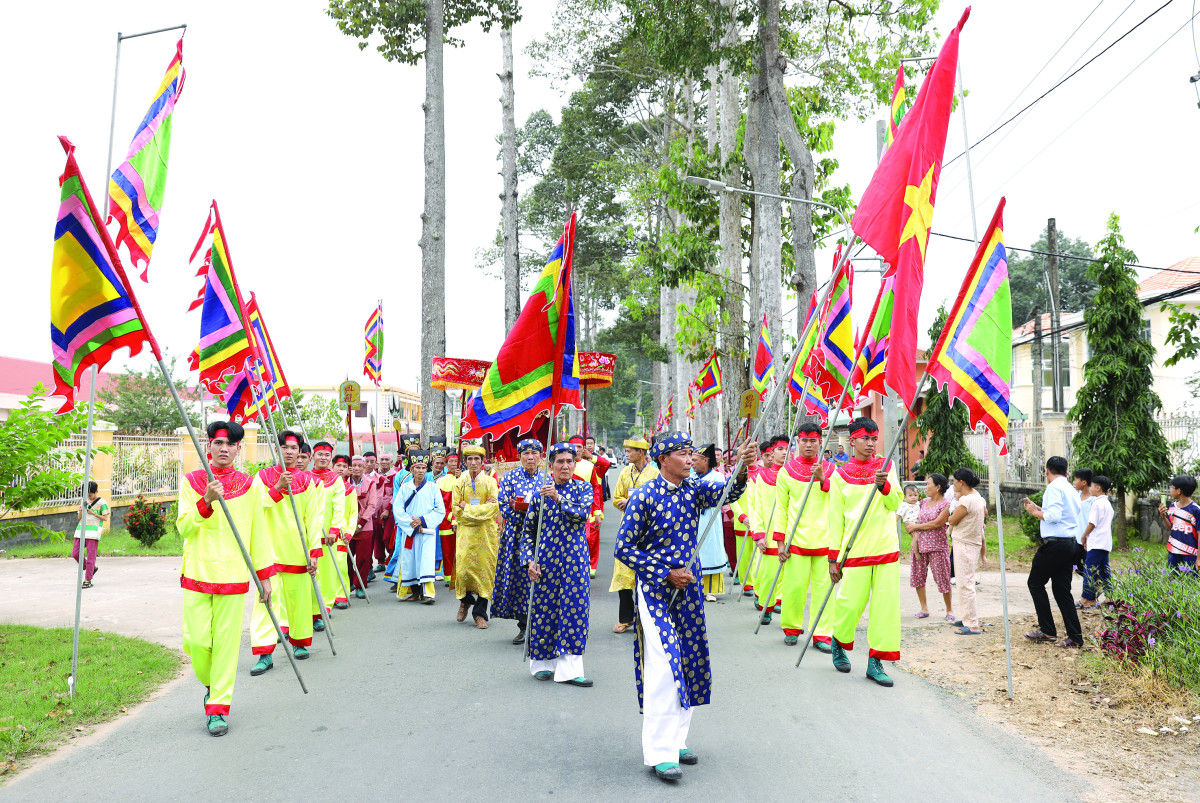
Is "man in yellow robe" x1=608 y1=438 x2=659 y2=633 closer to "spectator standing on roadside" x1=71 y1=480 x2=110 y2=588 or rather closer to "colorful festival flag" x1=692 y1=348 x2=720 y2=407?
"spectator standing on roadside" x1=71 y1=480 x2=110 y2=588

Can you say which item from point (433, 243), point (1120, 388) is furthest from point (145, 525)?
point (1120, 388)

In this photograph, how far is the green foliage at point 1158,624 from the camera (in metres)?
5.57

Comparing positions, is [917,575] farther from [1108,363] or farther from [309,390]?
[309,390]

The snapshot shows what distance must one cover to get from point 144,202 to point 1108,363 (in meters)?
13.7

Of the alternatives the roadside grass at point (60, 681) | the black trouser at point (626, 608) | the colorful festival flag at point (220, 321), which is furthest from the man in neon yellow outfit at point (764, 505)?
the roadside grass at point (60, 681)

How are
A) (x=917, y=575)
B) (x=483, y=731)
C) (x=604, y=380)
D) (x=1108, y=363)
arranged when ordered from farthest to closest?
(x=604, y=380), (x=1108, y=363), (x=917, y=575), (x=483, y=731)

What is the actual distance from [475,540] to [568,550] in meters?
2.25

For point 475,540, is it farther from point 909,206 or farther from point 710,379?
point 710,379

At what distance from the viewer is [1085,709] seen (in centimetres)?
556

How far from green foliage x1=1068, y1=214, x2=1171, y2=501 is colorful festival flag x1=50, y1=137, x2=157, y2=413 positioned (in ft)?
45.2

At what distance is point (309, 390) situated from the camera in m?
69.6

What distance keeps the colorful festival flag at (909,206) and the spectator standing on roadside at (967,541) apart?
368 cm

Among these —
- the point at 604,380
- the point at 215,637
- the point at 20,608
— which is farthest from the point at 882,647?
the point at 604,380

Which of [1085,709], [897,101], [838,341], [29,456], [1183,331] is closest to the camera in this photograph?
[1085,709]
